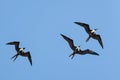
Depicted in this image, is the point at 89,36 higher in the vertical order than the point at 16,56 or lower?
higher

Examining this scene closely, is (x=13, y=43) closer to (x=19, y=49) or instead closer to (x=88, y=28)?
(x=19, y=49)

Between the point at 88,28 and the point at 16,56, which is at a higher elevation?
the point at 88,28

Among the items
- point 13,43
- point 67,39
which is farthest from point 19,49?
point 67,39

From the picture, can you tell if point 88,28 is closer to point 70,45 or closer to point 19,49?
point 70,45

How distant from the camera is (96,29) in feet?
197

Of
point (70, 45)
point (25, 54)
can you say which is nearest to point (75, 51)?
point (70, 45)

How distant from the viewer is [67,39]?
2395 inches

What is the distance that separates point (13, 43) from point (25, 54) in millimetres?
2831

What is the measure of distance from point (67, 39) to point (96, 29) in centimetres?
519

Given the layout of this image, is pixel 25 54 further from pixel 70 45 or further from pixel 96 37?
pixel 96 37

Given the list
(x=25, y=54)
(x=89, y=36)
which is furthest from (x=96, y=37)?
(x=25, y=54)

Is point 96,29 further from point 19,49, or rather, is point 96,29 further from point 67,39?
point 19,49

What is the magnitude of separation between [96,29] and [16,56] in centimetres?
1414

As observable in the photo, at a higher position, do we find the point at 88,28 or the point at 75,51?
the point at 88,28
